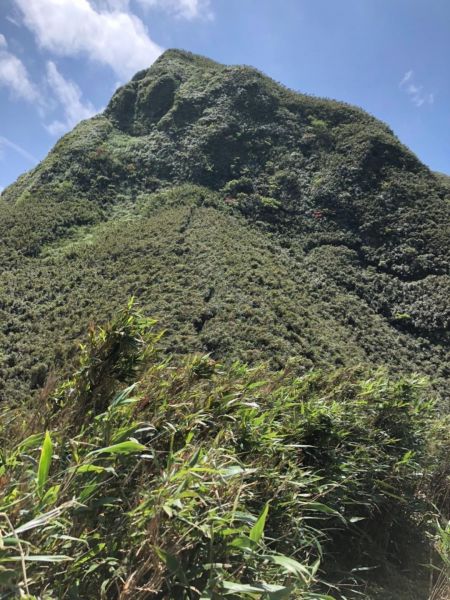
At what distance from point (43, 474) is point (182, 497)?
17.9 inches

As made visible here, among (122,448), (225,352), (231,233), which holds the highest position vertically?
(231,233)

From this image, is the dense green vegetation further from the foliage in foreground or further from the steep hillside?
the steep hillside

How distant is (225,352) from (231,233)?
11.9 metres

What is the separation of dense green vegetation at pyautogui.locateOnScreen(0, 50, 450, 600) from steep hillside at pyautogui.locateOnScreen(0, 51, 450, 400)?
159 mm

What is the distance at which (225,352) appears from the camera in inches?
541

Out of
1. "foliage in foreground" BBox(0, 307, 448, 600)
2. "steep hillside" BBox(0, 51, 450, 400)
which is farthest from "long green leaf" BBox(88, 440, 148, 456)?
"steep hillside" BBox(0, 51, 450, 400)

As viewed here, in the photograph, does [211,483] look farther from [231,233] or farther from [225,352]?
[231,233]

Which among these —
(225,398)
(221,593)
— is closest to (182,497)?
(221,593)

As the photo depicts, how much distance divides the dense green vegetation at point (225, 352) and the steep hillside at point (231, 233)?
6.3 inches

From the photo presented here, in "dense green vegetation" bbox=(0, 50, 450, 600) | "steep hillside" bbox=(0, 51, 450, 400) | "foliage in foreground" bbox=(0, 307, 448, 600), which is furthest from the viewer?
"steep hillside" bbox=(0, 51, 450, 400)

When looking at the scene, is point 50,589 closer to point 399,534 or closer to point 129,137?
point 399,534

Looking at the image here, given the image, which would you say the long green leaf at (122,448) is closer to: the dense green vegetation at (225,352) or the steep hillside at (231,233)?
the dense green vegetation at (225,352)

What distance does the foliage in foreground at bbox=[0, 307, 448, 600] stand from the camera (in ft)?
4.19

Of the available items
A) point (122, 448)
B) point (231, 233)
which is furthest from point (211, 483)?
point (231, 233)
